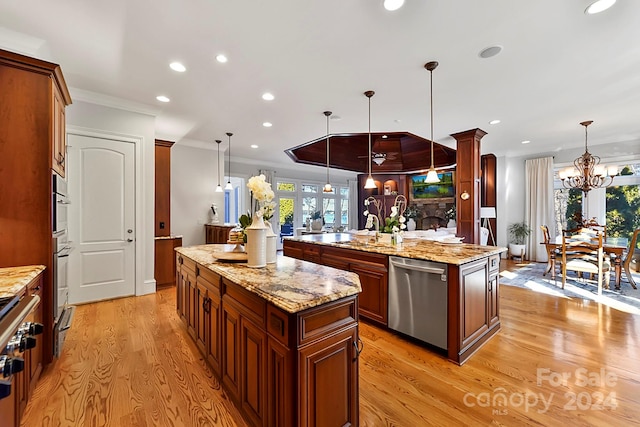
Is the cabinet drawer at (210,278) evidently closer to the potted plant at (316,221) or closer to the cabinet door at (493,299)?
the cabinet door at (493,299)

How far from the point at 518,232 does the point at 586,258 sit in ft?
8.71

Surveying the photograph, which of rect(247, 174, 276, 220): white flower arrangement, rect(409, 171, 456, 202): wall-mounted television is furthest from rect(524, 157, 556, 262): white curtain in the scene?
rect(247, 174, 276, 220): white flower arrangement

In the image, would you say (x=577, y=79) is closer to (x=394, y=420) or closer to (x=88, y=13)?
(x=394, y=420)

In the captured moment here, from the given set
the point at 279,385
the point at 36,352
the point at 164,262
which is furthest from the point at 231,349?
the point at 164,262

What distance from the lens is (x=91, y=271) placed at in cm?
381

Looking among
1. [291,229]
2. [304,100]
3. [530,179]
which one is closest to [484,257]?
[304,100]

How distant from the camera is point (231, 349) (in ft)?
5.86

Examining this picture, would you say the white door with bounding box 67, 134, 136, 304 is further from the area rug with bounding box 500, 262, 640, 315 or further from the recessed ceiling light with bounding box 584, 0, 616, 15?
the area rug with bounding box 500, 262, 640, 315

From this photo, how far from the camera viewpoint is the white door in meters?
3.68

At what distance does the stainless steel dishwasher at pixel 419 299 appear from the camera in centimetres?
245

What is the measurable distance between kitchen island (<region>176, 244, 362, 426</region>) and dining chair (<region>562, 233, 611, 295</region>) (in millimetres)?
4521

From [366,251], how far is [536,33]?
8.00ft

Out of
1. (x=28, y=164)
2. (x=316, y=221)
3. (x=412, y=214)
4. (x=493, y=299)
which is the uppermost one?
(x=28, y=164)

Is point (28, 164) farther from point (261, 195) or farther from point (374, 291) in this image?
point (374, 291)
